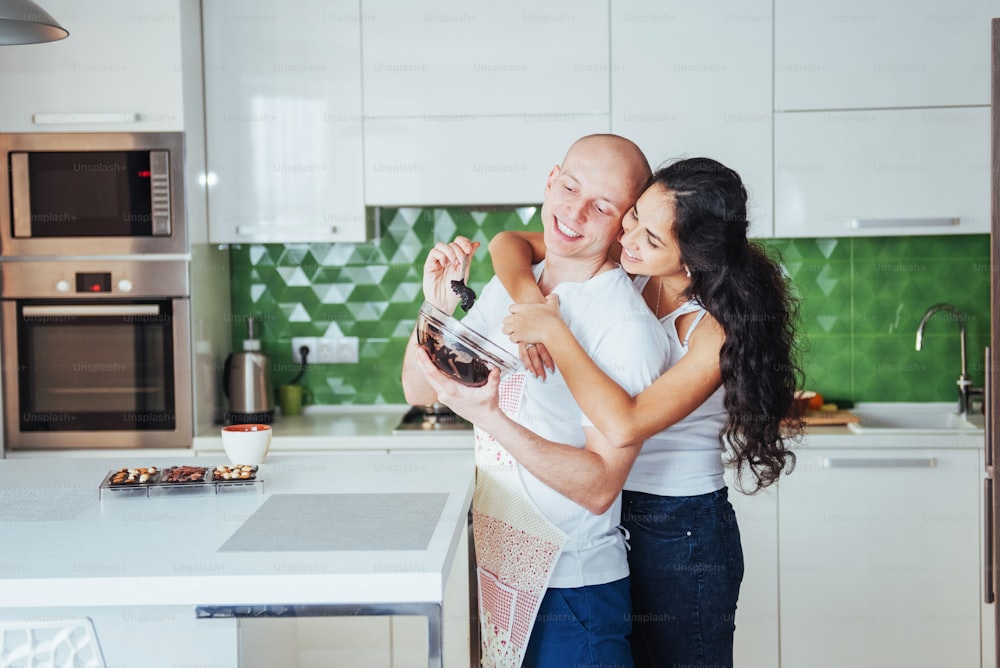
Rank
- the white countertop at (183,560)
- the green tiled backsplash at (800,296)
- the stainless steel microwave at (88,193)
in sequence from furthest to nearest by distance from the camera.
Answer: the green tiled backsplash at (800,296) → the stainless steel microwave at (88,193) → the white countertop at (183,560)

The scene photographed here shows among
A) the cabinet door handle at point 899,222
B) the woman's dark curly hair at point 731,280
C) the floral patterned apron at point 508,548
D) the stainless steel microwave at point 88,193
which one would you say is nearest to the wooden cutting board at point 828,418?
the cabinet door handle at point 899,222

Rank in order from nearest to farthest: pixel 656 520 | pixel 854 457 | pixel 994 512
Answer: pixel 656 520, pixel 994 512, pixel 854 457

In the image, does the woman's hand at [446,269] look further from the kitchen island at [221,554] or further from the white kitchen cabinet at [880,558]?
the white kitchen cabinet at [880,558]

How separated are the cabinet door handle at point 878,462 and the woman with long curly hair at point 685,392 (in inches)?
45.5

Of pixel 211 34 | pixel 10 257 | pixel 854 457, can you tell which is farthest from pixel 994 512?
pixel 10 257

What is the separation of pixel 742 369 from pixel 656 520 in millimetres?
324

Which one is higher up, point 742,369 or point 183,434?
point 742,369

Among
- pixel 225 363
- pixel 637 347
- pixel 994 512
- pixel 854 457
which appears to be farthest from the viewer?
pixel 225 363

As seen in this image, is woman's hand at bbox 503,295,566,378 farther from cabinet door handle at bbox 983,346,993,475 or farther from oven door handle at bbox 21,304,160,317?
oven door handle at bbox 21,304,160,317

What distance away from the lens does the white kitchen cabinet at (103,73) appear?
286 cm

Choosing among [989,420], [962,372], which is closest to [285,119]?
[989,420]

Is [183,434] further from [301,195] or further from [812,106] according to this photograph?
[812,106]

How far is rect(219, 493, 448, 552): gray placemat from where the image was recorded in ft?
4.45

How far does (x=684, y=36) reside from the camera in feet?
9.71
